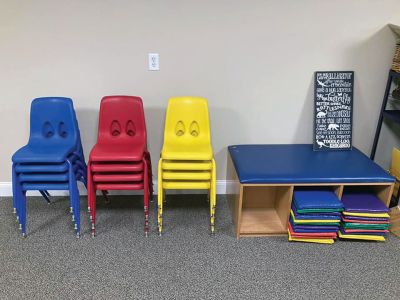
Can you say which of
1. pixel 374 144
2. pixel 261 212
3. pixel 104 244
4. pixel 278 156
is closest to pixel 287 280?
pixel 261 212

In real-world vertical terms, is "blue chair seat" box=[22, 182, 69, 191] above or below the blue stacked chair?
below

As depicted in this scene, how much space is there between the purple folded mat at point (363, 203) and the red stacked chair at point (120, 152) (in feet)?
4.18

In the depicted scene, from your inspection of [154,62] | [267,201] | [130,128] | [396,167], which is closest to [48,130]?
[130,128]

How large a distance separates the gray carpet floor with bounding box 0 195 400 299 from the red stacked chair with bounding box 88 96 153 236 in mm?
209

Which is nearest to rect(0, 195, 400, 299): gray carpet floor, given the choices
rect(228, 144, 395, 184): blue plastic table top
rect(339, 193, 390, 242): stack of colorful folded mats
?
rect(339, 193, 390, 242): stack of colorful folded mats

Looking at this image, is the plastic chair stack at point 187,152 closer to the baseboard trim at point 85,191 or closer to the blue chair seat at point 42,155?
the baseboard trim at point 85,191

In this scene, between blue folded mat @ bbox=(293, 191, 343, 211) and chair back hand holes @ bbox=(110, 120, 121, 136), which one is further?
chair back hand holes @ bbox=(110, 120, 121, 136)

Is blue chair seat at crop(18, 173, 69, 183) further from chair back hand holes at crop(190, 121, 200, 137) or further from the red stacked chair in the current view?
chair back hand holes at crop(190, 121, 200, 137)

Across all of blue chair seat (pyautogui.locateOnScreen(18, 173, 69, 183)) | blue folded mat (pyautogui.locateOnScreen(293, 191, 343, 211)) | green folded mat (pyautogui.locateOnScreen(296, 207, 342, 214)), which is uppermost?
blue chair seat (pyautogui.locateOnScreen(18, 173, 69, 183))

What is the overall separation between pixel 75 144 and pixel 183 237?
0.93m

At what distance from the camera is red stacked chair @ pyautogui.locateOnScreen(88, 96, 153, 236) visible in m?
2.17

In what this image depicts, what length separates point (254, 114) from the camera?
2582mm

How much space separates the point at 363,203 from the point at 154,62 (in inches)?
65.1

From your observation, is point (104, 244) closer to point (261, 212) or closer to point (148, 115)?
point (148, 115)
